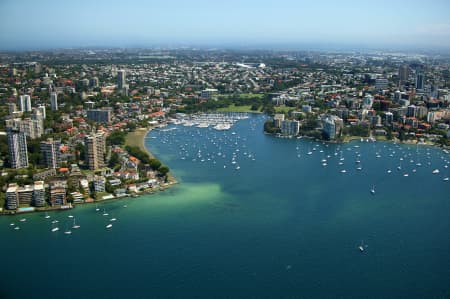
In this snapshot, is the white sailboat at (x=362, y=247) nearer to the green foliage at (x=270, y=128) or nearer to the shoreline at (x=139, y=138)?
the shoreline at (x=139, y=138)

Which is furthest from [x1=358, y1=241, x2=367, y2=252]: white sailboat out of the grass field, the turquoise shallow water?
the grass field

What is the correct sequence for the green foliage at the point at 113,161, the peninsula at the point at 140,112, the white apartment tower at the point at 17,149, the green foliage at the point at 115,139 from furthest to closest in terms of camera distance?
1. the green foliage at the point at 115,139
2. the green foliage at the point at 113,161
3. the white apartment tower at the point at 17,149
4. the peninsula at the point at 140,112

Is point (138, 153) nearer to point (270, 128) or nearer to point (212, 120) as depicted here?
point (270, 128)

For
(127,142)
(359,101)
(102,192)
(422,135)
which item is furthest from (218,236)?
(359,101)

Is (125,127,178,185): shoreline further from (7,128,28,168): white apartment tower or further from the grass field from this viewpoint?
(7,128,28,168): white apartment tower

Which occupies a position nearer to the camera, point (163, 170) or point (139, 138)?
point (163, 170)

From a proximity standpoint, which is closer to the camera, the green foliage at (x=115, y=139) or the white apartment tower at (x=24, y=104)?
the green foliage at (x=115, y=139)

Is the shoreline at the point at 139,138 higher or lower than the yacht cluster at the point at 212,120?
lower

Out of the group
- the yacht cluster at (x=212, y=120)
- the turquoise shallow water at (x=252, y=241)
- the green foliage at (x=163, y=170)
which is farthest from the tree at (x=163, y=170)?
the yacht cluster at (x=212, y=120)

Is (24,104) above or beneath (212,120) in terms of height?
above

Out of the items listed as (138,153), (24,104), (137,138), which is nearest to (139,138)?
(137,138)
